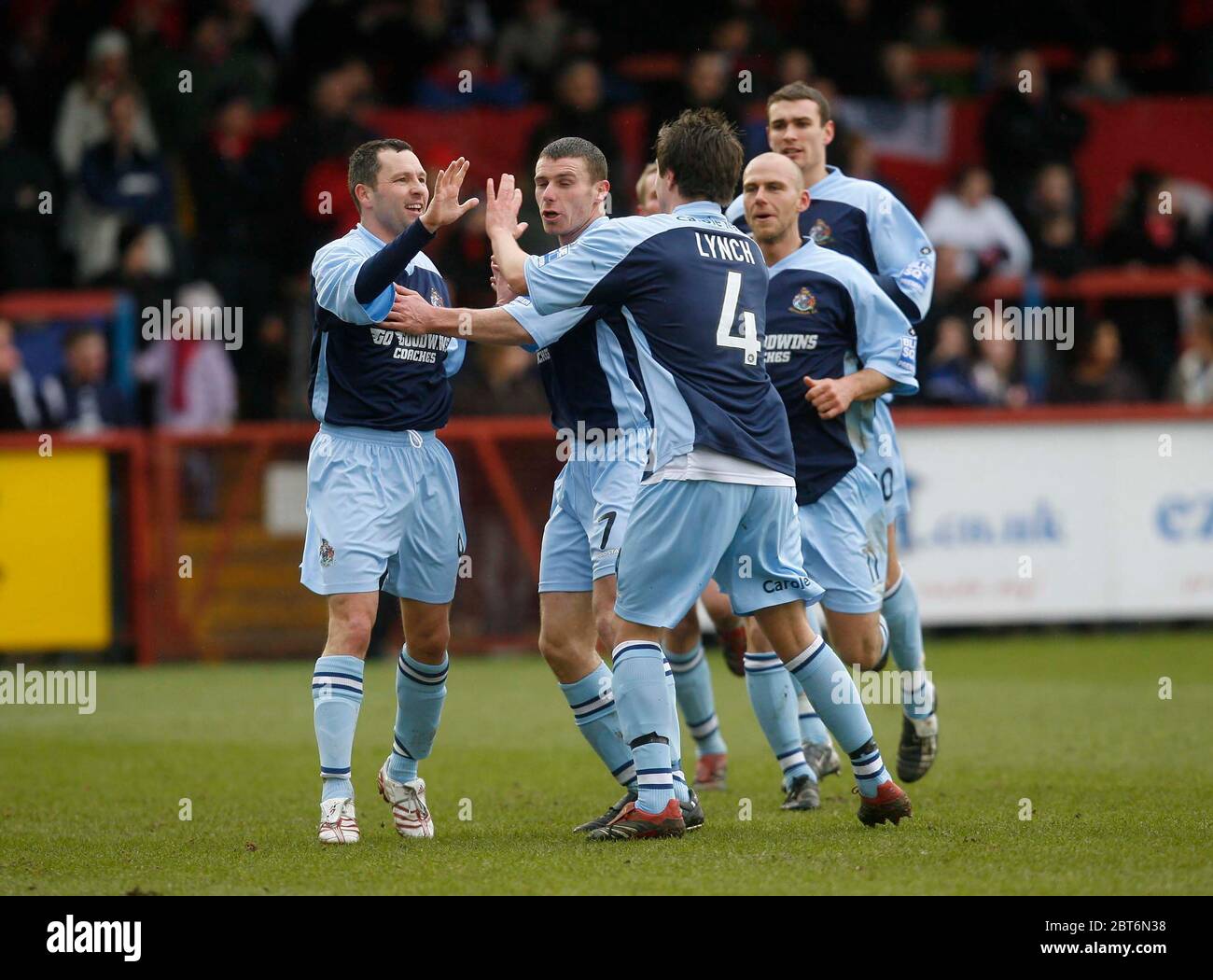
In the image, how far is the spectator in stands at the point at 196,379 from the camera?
1466 cm

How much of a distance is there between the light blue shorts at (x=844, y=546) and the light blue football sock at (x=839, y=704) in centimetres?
115

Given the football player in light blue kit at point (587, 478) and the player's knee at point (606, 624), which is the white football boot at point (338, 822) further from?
the player's knee at point (606, 624)

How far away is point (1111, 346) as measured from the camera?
14.8 meters

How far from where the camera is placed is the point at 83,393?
14062 mm

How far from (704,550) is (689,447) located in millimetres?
378

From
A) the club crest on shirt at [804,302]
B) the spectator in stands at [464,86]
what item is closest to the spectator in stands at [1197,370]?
the spectator in stands at [464,86]

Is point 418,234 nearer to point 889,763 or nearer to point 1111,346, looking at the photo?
point 889,763

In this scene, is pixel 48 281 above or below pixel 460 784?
above

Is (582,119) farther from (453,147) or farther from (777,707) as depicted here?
(777,707)

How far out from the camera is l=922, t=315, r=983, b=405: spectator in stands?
1432cm

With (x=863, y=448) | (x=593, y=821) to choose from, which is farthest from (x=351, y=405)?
(x=863, y=448)

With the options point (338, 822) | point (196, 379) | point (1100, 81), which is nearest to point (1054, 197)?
point (1100, 81)

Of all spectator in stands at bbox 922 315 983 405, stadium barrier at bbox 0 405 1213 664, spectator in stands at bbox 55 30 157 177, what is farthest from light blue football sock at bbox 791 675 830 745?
spectator in stands at bbox 55 30 157 177
